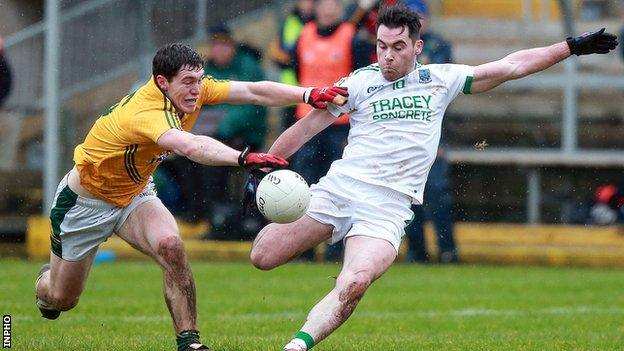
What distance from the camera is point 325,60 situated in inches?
550

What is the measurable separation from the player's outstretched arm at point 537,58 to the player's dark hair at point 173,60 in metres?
1.72

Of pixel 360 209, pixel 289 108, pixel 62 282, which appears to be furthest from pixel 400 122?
pixel 289 108

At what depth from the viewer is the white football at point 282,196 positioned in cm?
719

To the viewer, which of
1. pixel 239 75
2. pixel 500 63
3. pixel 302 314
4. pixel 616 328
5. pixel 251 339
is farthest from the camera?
pixel 239 75

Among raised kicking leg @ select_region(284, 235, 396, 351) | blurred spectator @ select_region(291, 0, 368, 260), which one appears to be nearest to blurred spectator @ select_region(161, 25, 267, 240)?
blurred spectator @ select_region(291, 0, 368, 260)

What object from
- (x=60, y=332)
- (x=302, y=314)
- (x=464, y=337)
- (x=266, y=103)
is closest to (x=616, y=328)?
(x=464, y=337)

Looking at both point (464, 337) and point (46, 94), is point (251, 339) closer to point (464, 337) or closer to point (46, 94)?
point (464, 337)

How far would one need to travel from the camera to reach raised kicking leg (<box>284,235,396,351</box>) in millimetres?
7180

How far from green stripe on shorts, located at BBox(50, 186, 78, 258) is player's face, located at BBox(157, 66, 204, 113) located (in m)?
1.01

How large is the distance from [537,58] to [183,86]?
7.02 ft

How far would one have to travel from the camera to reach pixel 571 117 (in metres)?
15.2

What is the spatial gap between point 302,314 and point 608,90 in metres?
6.27

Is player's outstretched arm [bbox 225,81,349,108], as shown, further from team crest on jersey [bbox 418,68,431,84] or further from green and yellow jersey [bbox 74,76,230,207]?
team crest on jersey [bbox 418,68,431,84]

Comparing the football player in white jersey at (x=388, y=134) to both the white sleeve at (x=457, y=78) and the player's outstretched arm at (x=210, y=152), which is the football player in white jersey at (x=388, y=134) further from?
the player's outstretched arm at (x=210, y=152)
